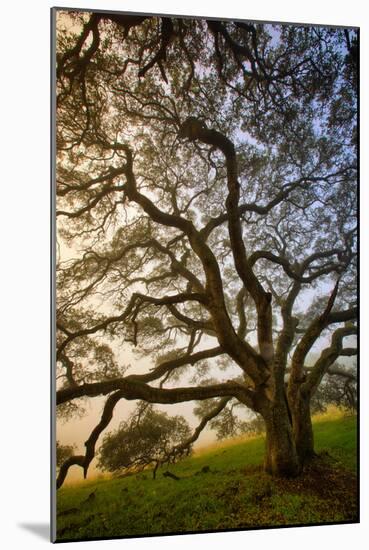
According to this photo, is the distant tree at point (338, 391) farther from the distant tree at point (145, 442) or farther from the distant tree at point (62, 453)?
the distant tree at point (62, 453)

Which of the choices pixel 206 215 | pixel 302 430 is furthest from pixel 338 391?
pixel 206 215

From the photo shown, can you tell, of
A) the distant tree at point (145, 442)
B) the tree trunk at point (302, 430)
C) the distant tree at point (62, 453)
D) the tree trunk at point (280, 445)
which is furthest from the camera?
the tree trunk at point (302, 430)

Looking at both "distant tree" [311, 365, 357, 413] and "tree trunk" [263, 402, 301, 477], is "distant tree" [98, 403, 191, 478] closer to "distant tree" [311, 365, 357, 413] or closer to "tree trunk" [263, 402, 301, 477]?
"tree trunk" [263, 402, 301, 477]

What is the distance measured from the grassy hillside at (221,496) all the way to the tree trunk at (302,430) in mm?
63

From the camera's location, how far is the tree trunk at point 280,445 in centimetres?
591

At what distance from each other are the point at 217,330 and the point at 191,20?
7.50 ft

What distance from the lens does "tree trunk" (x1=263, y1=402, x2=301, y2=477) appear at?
591cm

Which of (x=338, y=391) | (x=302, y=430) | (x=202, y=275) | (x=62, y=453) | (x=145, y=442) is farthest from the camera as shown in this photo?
(x=338, y=391)

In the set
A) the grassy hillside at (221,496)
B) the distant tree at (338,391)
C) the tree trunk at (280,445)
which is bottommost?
the grassy hillside at (221,496)

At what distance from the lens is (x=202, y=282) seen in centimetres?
Answer: 586

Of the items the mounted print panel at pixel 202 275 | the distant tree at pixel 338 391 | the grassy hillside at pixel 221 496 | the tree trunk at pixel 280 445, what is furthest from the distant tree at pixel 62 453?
the distant tree at pixel 338 391

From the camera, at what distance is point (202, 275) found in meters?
5.86

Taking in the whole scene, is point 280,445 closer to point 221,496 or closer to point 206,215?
point 221,496

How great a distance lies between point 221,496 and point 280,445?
594mm
